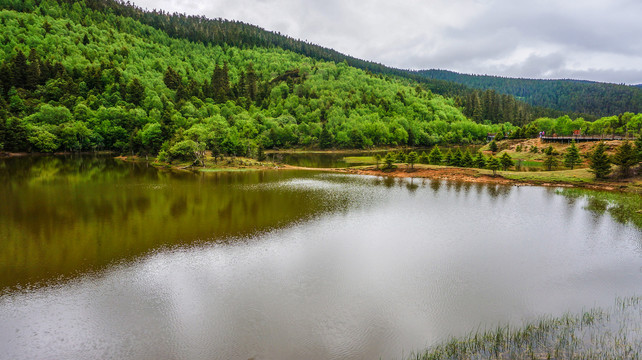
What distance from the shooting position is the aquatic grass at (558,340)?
12109 millimetres

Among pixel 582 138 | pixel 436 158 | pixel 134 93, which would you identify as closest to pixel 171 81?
pixel 134 93

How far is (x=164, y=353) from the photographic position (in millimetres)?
12070

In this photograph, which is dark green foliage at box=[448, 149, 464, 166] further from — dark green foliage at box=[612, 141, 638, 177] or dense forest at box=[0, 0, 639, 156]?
dense forest at box=[0, 0, 639, 156]

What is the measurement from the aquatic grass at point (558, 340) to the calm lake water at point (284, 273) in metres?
0.61

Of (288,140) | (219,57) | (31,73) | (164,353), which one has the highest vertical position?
(219,57)

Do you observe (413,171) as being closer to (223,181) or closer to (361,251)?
(223,181)

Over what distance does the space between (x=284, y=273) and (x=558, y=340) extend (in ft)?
42.6

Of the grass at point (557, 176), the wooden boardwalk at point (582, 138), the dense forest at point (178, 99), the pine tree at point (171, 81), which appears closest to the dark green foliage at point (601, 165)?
the grass at point (557, 176)

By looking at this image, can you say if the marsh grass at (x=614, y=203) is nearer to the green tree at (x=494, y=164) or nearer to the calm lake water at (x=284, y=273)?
the calm lake water at (x=284, y=273)

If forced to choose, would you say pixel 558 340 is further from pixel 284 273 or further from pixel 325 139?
pixel 325 139

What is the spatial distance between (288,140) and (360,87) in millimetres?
67773

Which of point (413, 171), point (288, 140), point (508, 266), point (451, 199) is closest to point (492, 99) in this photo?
point (288, 140)

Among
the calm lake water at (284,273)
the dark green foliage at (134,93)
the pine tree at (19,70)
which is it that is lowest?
the calm lake water at (284,273)

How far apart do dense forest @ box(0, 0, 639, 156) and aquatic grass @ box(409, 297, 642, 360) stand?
65.9 m
